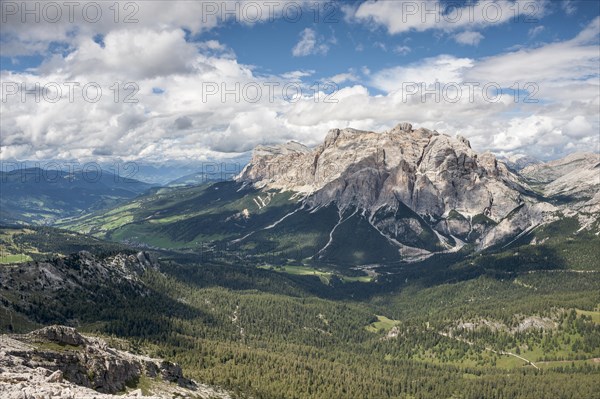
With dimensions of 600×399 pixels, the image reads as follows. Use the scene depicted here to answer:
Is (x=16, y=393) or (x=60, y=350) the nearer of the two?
(x=16, y=393)

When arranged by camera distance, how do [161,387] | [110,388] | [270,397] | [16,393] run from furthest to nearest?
[270,397]
[161,387]
[110,388]
[16,393]

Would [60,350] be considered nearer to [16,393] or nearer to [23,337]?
[23,337]

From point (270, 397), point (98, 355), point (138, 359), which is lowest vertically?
point (270, 397)

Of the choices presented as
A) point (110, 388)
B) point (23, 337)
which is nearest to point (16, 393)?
point (110, 388)

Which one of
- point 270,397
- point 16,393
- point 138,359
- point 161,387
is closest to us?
point 16,393

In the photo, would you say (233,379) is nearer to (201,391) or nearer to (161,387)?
(201,391)

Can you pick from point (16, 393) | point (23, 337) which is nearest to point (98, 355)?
point (23, 337)

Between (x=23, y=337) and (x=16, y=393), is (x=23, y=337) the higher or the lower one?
the lower one
